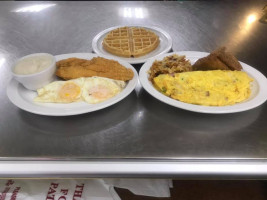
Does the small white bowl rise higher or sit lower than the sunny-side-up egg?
higher

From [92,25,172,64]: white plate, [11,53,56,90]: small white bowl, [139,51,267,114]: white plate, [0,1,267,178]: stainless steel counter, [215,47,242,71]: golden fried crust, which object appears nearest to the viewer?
[0,1,267,178]: stainless steel counter

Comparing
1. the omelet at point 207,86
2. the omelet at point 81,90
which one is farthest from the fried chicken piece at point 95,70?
the omelet at point 207,86

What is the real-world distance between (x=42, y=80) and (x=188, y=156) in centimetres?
82

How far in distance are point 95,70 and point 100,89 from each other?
14 centimetres

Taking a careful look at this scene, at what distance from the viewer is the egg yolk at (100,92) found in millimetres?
1272

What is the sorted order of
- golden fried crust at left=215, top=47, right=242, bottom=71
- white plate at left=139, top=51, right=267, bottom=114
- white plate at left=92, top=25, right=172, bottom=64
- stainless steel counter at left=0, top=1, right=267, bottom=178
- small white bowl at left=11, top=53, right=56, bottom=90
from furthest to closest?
white plate at left=92, top=25, right=172, bottom=64 < golden fried crust at left=215, top=47, right=242, bottom=71 < small white bowl at left=11, top=53, right=56, bottom=90 < white plate at left=139, top=51, right=267, bottom=114 < stainless steel counter at left=0, top=1, right=267, bottom=178

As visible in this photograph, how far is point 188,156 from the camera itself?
3.42 feet

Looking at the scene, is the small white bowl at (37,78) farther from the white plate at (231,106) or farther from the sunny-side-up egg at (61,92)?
the white plate at (231,106)

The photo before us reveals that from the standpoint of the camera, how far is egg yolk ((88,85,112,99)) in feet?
4.17

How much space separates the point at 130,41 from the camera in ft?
5.82

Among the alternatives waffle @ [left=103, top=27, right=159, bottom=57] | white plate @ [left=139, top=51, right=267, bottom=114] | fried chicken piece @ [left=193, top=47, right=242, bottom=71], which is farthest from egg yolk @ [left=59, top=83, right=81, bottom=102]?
fried chicken piece @ [left=193, top=47, right=242, bottom=71]

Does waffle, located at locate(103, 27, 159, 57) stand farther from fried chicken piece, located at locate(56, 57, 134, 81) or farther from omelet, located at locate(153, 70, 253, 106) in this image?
omelet, located at locate(153, 70, 253, 106)

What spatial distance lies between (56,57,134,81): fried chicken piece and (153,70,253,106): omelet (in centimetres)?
18

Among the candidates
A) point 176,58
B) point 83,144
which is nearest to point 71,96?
point 83,144
